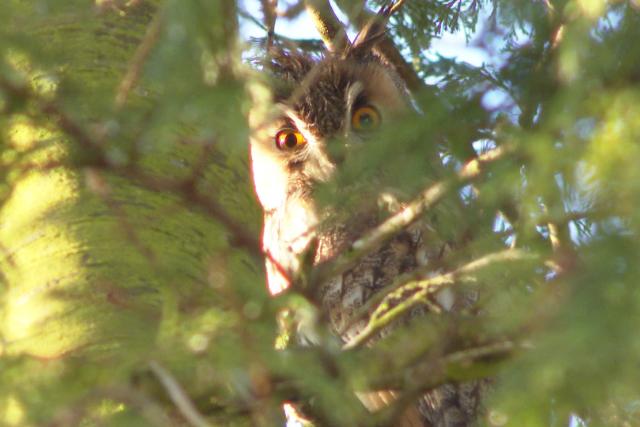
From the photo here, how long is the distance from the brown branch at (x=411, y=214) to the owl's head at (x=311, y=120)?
159 centimetres

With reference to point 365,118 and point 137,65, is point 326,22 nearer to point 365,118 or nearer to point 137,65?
point 365,118

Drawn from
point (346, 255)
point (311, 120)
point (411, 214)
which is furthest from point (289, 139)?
point (411, 214)

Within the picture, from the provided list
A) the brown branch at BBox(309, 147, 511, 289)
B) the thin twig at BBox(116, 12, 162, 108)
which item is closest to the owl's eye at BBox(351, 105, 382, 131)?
the brown branch at BBox(309, 147, 511, 289)

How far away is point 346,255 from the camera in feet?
4.73

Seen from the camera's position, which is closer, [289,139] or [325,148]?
[325,148]

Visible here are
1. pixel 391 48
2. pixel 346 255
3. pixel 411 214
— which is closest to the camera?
pixel 411 214

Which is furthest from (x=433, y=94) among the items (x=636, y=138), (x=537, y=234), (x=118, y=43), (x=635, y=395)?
(x=118, y=43)

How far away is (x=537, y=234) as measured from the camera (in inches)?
48.3

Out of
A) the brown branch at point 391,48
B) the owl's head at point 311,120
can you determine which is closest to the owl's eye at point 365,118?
the owl's head at point 311,120

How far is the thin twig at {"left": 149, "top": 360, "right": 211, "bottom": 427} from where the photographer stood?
3.65ft

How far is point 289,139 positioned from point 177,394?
223 cm

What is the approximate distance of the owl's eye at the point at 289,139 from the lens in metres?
3.29

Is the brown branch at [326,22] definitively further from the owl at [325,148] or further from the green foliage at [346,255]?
the green foliage at [346,255]

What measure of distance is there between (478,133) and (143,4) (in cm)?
110
